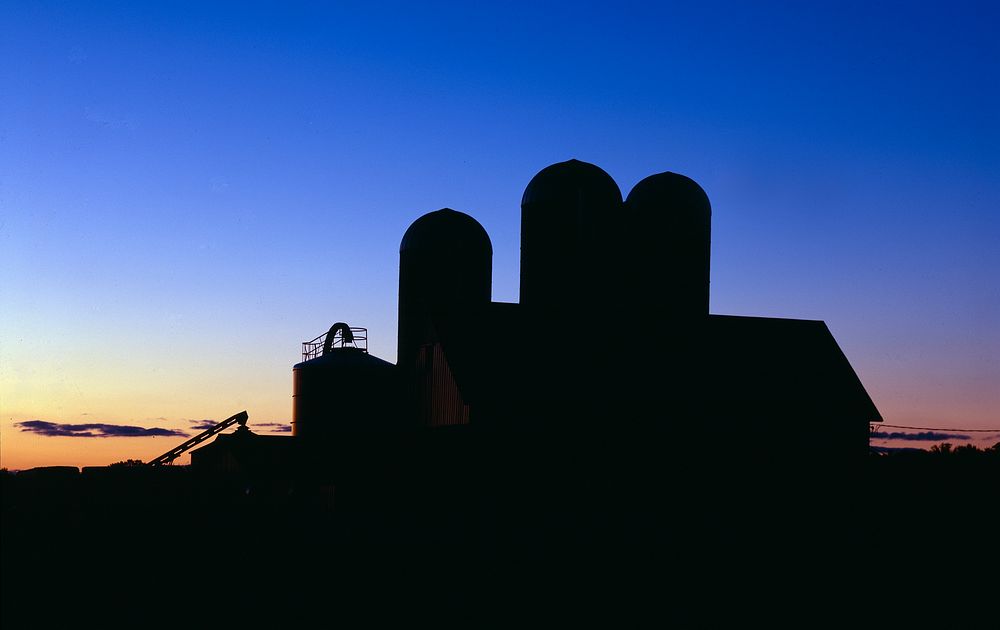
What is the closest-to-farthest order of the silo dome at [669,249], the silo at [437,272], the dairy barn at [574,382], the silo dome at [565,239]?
the dairy barn at [574,382] → the silo dome at [565,239] → the silo dome at [669,249] → the silo at [437,272]

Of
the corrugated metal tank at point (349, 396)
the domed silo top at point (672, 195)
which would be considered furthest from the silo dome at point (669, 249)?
the corrugated metal tank at point (349, 396)

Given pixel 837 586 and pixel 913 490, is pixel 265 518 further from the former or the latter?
pixel 913 490

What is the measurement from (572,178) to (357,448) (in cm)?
1187

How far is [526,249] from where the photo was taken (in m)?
39.1

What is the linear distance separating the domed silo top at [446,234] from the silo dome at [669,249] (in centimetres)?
540

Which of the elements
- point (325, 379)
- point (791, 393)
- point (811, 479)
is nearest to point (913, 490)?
point (811, 479)

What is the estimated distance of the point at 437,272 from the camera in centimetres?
4062

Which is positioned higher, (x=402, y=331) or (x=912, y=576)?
(x=402, y=331)

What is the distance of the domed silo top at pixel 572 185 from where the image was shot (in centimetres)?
3891

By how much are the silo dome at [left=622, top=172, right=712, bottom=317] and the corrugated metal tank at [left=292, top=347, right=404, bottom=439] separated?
972 cm

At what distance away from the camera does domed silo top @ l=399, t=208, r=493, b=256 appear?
4081 cm

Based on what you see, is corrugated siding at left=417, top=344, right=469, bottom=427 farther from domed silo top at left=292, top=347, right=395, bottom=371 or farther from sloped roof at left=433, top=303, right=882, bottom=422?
domed silo top at left=292, top=347, right=395, bottom=371

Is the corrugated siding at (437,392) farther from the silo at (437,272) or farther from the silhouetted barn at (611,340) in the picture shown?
the silo at (437,272)

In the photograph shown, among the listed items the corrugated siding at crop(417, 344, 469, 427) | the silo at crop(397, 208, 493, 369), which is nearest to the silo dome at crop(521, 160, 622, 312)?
the silo at crop(397, 208, 493, 369)
